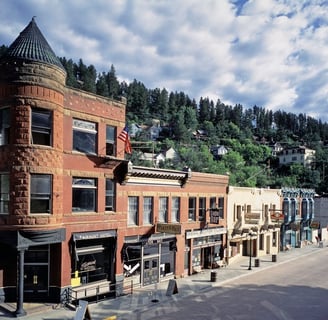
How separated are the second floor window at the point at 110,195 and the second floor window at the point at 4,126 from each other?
6.80 m

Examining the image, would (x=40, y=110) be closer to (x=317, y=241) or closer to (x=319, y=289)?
(x=319, y=289)

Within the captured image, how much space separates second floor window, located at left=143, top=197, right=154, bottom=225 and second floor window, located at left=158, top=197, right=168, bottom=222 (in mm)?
1074

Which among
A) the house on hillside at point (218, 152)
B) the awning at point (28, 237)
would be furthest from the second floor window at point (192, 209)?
the house on hillside at point (218, 152)

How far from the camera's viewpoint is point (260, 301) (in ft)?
79.7

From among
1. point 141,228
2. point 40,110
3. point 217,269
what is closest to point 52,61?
point 40,110

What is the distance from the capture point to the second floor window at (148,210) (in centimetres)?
2797

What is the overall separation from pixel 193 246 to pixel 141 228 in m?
7.39

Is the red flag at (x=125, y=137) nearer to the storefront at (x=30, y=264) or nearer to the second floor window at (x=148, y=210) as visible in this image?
the second floor window at (x=148, y=210)

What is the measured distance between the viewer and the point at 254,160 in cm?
15400

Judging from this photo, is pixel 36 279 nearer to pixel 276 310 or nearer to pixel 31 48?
pixel 31 48

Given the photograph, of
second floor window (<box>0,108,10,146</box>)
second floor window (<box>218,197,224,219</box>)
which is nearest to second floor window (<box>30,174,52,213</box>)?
second floor window (<box>0,108,10,146</box>)

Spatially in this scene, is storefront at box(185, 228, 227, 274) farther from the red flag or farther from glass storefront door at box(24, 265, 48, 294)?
glass storefront door at box(24, 265, 48, 294)

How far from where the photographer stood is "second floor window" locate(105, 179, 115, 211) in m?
24.7

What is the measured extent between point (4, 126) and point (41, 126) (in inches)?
78.6
